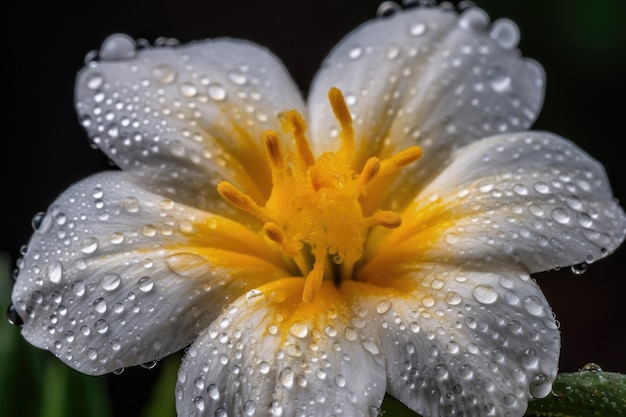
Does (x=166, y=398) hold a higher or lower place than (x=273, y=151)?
lower

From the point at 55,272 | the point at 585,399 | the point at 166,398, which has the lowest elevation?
the point at 166,398

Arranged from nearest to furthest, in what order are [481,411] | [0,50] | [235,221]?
→ [481,411]
[235,221]
[0,50]

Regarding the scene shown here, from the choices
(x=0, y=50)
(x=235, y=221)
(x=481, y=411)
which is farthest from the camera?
(x=0, y=50)

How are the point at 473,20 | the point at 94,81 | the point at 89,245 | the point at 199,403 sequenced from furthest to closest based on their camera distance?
1. the point at 473,20
2. the point at 94,81
3. the point at 89,245
4. the point at 199,403

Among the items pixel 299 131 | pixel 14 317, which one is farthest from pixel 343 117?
pixel 14 317

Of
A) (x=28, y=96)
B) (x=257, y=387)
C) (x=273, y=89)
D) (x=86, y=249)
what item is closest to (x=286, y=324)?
(x=257, y=387)

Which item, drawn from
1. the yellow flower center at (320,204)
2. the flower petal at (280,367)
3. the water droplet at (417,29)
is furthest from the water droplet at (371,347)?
the water droplet at (417,29)

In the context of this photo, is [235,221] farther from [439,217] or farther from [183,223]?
[439,217]

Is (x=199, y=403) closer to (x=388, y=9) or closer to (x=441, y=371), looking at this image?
(x=441, y=371)
